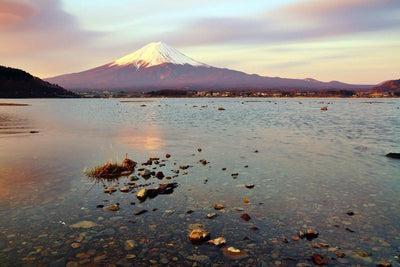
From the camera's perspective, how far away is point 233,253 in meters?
7.37

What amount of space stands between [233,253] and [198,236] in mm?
1109

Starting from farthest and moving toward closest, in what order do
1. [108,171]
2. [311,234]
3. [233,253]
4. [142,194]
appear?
1. [108,171]
2. [142,194]
3. [311,234]
4. [233,253]

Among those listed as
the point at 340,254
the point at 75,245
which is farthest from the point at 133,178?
the point at 340,254

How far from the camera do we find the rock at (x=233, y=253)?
284 inches

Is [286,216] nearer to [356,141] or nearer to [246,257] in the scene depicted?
[246,257]

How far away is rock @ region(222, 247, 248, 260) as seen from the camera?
720 cm

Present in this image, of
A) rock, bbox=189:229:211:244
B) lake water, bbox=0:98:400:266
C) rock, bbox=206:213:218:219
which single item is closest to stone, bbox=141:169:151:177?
lake water, bbox=0:98:400:266

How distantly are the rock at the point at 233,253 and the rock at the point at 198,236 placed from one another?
640 mm

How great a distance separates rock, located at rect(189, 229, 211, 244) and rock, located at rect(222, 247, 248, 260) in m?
0.64

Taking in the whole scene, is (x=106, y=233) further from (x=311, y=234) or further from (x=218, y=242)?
(x=311, y=234)

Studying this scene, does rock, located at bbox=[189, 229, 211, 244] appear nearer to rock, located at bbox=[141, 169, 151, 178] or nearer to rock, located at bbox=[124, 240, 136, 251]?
rock, located at bbox=[124, 240, 136, 251]

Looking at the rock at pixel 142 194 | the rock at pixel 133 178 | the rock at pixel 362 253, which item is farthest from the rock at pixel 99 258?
the rock at pixel 133 178

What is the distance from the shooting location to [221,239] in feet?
26.0

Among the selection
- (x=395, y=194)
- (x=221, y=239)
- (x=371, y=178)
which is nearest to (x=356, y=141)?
(x=371, y=178)
